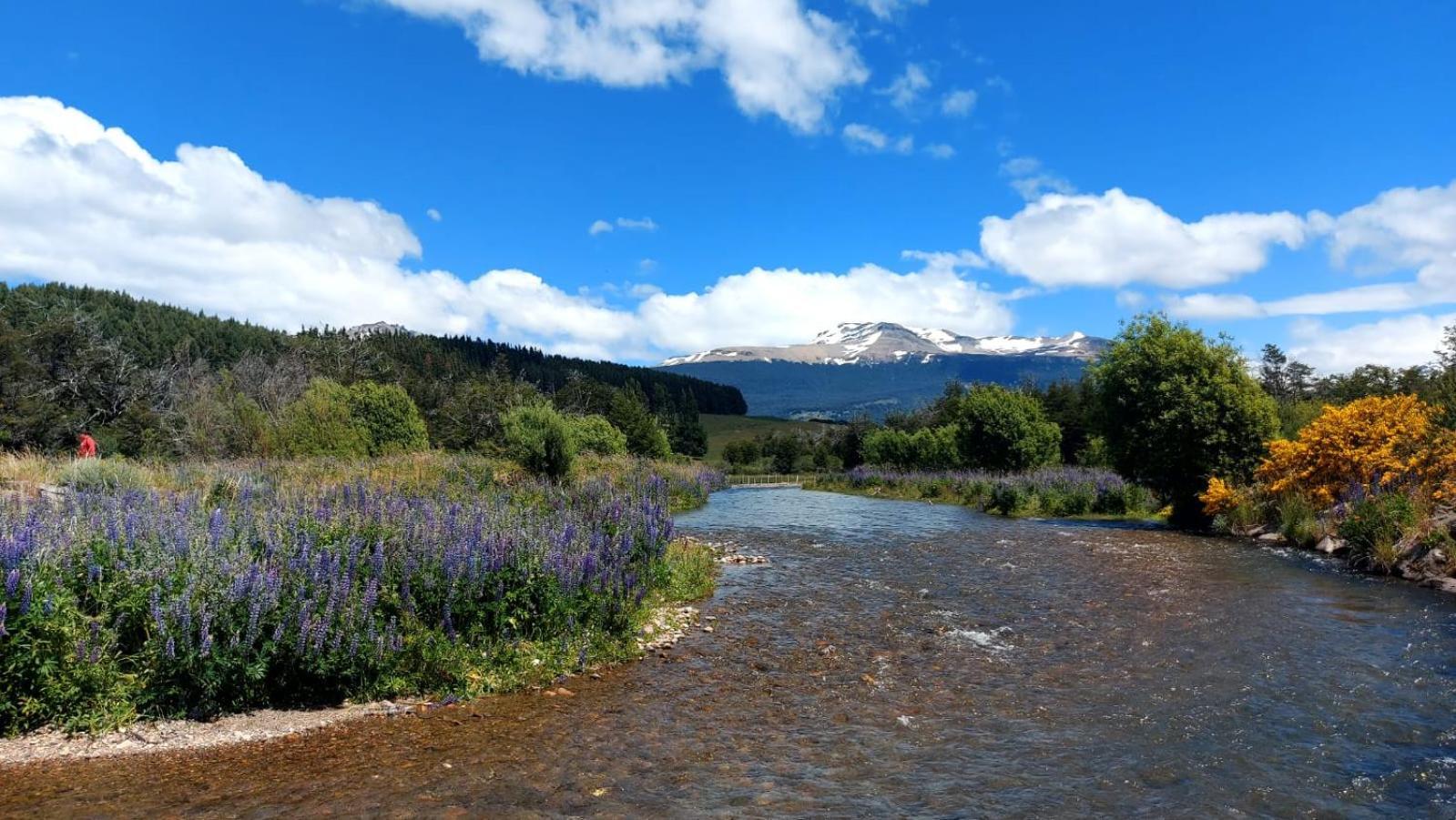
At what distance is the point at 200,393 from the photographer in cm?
4341

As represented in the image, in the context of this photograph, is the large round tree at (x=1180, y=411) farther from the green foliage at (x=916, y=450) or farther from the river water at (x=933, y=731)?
the green foliage at (x=916, y=450)

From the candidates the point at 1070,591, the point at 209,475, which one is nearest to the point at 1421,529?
the point at 1070,591

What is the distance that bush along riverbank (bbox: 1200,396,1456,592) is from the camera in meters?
15.8

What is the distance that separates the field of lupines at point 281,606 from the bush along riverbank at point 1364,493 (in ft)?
53.6

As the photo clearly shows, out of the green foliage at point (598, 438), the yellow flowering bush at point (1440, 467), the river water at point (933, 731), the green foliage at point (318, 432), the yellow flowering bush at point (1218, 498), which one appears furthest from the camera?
the green foliage at point (598, 438)

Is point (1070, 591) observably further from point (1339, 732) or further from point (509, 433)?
point (509, 433)

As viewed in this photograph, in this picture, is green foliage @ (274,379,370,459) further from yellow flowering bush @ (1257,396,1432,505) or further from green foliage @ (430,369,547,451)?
green foliage @ (430,369,547,451)

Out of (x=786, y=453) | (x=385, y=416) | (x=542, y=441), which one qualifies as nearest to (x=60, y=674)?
(x=542, y=441)

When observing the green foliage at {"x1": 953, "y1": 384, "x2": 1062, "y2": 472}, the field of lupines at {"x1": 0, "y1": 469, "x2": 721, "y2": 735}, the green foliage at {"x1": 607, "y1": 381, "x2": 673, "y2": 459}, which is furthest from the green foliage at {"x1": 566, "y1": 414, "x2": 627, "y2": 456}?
the field of lupines at {"x1": 0, "y1": 469, "x2": 721, "y2": 735}

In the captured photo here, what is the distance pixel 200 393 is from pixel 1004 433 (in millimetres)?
49261

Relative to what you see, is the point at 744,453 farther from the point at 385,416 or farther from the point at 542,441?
the point at 542,441

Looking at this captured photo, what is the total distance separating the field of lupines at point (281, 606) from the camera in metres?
7.04

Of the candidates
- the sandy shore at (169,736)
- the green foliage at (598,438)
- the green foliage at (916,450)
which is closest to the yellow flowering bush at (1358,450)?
the sandy shore at (169,736)

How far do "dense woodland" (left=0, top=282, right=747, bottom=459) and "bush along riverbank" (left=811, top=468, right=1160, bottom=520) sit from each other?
71.1 feet
